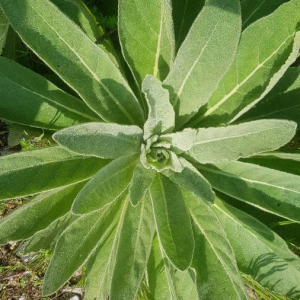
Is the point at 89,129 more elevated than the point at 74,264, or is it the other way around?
the point at 89,129

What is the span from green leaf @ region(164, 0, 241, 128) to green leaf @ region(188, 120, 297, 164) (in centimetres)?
19

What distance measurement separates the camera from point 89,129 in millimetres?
1465

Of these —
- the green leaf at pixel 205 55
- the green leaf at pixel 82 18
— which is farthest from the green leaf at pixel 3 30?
the green leaf at pixel 205 55

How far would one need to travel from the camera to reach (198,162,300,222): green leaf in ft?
5.56

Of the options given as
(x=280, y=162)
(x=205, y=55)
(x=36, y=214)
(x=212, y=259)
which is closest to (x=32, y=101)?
(x=36, y=214)

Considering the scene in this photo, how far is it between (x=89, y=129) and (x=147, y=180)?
33cm

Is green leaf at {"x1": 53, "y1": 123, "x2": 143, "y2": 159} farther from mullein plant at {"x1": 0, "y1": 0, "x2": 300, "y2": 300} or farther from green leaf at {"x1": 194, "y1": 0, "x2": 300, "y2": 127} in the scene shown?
green leaf at {"x1": 194, "y1": 0, "x2": 300, "y2": 127}

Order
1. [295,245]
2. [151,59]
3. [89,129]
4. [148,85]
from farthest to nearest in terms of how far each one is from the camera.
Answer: [295,245] < [151,59] < [148,85] < [89,129]

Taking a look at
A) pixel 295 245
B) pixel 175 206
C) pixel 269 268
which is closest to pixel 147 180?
pixel 175 206

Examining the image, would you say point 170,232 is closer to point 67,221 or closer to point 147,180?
point 147,180

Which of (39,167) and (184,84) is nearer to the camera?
(39,167)

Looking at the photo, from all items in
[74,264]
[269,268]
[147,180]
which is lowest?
[74,264]

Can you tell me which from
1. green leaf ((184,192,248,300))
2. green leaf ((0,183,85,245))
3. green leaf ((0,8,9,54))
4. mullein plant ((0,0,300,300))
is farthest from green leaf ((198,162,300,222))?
green leaf ((0,8,9,54))

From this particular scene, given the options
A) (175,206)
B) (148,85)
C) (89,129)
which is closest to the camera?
(89,129)
